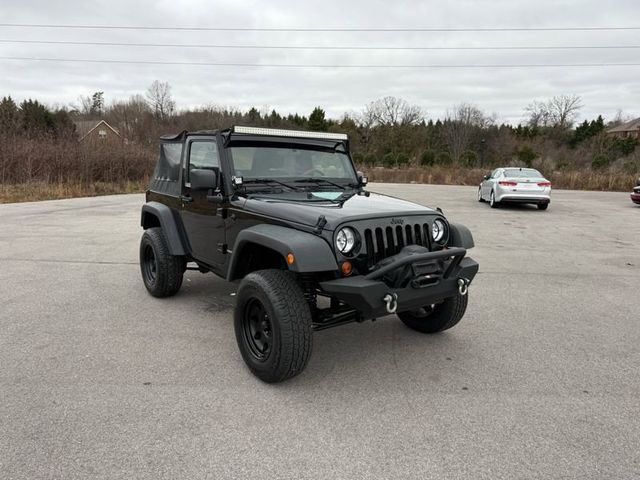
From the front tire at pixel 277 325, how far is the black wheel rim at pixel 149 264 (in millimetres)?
2347

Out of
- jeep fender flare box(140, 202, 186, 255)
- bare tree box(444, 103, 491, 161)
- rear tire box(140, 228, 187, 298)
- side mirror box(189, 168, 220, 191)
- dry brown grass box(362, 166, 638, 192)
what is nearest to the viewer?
side mirror box(189, 168, 220, 191)

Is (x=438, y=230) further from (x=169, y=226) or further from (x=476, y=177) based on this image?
(x=476, y=177)

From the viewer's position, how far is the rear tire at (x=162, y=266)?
16.7ft

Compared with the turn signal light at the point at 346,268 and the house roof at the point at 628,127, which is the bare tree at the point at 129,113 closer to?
the turn signal light at the point at 346,268

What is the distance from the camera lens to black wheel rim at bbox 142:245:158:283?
18.1 feet

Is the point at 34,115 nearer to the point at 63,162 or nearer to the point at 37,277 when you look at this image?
the point at 63,162

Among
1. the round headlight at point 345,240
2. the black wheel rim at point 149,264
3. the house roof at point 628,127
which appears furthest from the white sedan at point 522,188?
the house roof at point 628,127

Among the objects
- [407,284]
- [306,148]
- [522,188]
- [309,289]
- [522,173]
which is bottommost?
[309,289]

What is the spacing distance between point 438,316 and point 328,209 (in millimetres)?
1557

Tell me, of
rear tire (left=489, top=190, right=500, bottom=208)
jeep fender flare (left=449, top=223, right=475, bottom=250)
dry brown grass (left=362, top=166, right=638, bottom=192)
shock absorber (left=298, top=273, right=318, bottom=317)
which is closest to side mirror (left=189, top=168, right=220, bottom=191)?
shock absorber (left=298, top=273, right=318, bottom=317)

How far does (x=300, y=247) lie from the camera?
3.09m

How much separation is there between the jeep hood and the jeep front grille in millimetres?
107

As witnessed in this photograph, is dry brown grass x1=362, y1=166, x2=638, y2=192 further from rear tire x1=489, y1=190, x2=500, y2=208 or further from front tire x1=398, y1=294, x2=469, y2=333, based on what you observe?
front tire x1=398, y1=294, x2=469, y2=333

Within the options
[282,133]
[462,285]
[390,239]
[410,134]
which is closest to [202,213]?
[282,133]
